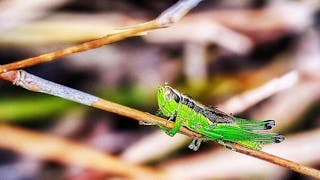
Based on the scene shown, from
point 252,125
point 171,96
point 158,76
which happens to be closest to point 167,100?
point 171,96

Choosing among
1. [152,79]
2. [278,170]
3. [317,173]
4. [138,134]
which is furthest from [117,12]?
[317,173]

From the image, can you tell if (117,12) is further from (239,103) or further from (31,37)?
(239,103)

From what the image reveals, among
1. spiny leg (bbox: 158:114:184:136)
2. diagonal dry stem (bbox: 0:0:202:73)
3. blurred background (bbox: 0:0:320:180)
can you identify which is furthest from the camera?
blurred background (bbox: 0:0:320:180)

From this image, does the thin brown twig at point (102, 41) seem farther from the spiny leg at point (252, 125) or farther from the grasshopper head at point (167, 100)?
the spiny leg at point (252, 125)

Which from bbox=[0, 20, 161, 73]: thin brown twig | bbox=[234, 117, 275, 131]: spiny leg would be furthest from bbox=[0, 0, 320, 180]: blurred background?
bbox=[0, 20, 161, 73]: thin brown twig

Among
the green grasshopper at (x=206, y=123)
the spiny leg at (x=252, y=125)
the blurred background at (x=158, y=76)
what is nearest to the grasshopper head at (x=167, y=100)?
the green grasshopper at (x=206, y=123)

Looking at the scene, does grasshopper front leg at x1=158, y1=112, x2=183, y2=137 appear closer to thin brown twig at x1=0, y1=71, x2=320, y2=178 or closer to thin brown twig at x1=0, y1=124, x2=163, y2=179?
thin brown twig at x1=0, y1=71, x2=320, y2=178
